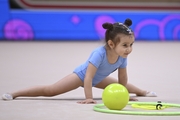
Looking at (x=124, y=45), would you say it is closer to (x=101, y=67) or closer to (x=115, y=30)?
(x=115, y=30)

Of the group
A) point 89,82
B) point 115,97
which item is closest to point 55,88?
point 89,82

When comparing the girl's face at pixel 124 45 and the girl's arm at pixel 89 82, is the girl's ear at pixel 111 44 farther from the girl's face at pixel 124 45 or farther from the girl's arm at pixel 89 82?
the girl's arm at pixel 89 82

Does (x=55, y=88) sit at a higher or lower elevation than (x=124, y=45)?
lower

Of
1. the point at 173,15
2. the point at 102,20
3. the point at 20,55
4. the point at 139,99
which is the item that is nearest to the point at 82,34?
the point at 102,20

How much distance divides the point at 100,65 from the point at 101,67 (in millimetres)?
26

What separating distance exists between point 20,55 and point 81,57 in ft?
3.64

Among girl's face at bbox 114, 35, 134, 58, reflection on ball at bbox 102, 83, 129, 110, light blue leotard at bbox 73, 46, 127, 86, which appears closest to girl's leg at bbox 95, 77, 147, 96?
light blue leotard at bbox 73, 46, 127, 86

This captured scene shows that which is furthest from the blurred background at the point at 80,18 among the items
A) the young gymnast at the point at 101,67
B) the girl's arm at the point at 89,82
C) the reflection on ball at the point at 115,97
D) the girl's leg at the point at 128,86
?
the reflection on ball at the point at 115,97

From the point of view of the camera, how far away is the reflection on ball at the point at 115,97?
3.19 meters

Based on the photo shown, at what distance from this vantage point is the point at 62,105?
3.55 metres

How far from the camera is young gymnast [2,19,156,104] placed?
3645 millimetres

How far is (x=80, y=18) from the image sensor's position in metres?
11.1

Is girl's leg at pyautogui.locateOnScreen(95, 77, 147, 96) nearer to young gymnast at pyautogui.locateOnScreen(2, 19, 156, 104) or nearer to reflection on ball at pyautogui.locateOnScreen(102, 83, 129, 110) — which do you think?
young gymnast at pyautogui.locateOnScreen(2, 19, 156, 104)

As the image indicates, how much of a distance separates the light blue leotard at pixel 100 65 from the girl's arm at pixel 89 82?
40 mm
